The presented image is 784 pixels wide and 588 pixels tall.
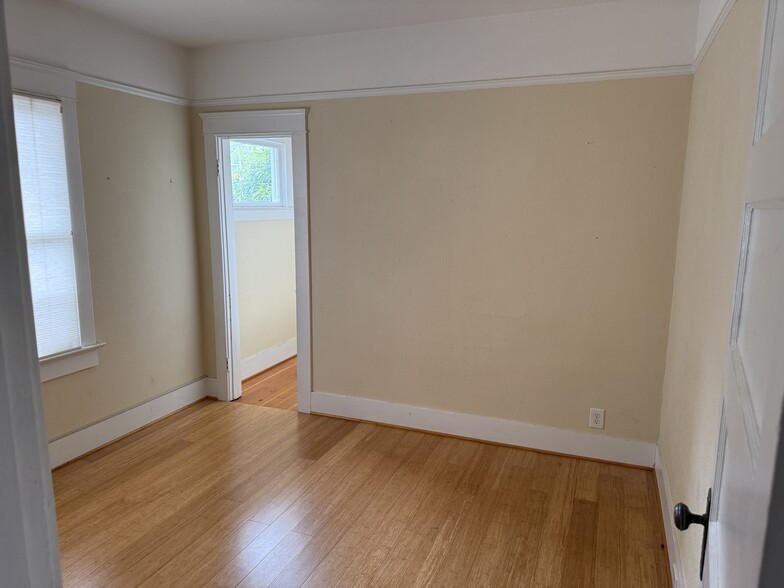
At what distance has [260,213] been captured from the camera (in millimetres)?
4797

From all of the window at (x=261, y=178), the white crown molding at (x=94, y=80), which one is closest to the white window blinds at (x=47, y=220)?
the white crown molding at (x=94, y=80)

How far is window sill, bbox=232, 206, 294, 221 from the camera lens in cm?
453

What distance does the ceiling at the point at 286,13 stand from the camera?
288cm

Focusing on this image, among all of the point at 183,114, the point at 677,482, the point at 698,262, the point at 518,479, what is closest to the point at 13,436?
the point at 698,262

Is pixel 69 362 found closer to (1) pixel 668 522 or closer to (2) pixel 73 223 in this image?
(2) pixel 73 223

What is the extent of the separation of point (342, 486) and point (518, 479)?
984mm

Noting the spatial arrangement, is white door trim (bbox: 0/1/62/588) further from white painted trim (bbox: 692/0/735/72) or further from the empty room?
white painted trim (bbox: 692/0/735/72)

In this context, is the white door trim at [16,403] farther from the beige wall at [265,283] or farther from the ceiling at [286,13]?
the beige wall at [265,283]

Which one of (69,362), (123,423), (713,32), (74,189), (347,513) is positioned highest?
(713,32)

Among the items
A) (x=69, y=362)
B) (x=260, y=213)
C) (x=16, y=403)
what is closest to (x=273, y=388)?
(x=260, y=213)

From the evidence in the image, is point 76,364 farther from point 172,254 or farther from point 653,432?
point 653,432

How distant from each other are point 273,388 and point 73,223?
6.73 feet

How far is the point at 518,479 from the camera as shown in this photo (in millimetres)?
3016

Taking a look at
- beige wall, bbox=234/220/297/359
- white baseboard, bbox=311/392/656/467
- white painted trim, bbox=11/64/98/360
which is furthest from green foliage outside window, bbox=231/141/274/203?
white baseboard, bbox=311/392/656/467
